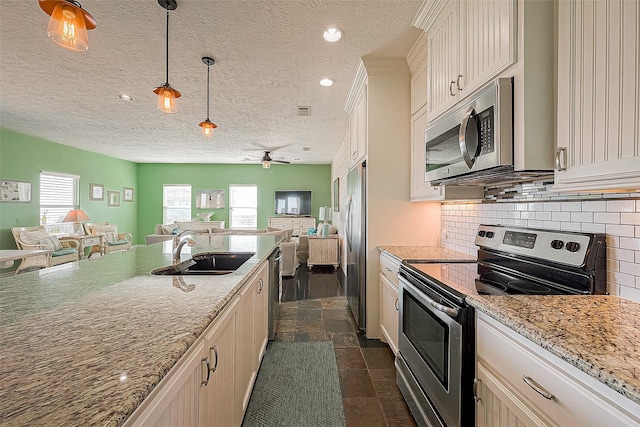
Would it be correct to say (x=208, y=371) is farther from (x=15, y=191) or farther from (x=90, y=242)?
(x=90, y=242)

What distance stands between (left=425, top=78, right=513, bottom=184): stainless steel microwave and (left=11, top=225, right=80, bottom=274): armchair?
18.5 ft

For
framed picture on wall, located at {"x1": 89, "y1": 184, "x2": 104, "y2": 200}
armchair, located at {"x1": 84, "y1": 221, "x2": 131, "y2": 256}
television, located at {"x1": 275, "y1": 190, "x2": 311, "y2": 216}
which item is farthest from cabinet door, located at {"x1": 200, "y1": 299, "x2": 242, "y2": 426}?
framed picture on wall, located at {"x1": 89, "y1": 184, "x2": 104, "y2": 200}

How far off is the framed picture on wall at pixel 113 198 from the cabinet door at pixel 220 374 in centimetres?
779

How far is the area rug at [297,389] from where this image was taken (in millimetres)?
1648

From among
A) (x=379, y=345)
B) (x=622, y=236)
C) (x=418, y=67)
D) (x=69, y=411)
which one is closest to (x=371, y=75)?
(x=418, y=67)

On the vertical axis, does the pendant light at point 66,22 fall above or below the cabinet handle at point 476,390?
above

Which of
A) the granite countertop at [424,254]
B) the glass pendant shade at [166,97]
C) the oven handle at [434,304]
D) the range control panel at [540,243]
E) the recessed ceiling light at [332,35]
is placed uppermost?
the recessed ceiling light at [332,35]

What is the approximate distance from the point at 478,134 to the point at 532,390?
1031 millimetres

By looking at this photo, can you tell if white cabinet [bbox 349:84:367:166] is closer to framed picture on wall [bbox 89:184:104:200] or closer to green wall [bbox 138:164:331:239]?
green wall [bbox 138:164:331:239]

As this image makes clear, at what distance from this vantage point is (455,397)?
117 centimetres

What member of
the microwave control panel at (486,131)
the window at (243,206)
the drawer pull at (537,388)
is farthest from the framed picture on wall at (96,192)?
the drawer pull at (537,388)

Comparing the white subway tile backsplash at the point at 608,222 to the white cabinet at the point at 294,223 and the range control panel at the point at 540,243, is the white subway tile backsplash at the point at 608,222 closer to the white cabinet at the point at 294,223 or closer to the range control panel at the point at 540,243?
the range control panel at the point at 540,243

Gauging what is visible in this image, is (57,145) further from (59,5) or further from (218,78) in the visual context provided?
(59,5)

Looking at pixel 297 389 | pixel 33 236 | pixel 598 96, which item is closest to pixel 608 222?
pixel 598 96
